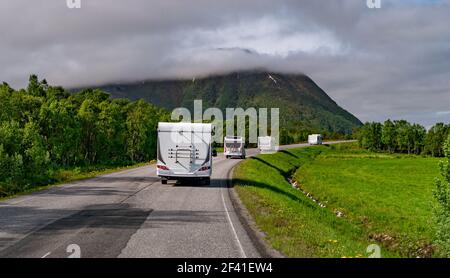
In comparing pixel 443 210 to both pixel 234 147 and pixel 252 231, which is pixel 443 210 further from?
pixel 234 147

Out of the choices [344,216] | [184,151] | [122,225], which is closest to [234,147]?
[344,216]

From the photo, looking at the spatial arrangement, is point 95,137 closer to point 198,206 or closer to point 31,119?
point 31,119

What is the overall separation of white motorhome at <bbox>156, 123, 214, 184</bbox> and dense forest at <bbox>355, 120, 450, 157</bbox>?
457 feet

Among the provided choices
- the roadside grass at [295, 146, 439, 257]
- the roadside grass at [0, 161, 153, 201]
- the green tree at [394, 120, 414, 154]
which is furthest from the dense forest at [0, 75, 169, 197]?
the green tree at [394, 120, 414, 154]

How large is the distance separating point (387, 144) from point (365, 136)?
8.15 m

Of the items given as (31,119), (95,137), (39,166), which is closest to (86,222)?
(39,166)

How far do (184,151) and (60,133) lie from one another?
39.6 m

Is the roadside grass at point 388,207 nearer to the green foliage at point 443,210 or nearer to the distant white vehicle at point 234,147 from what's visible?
the green foliage at point 443,210

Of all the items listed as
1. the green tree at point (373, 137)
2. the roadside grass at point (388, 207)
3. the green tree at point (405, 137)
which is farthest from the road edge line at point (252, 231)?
the green tree at point (373, 137)

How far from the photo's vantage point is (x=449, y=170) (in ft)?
70.4

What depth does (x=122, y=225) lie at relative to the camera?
1458 centimetres

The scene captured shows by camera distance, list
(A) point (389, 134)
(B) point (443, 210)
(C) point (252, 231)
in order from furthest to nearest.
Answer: (A) point (389, 134) → (B) point (443, 210) → (C) point (252, 231)
